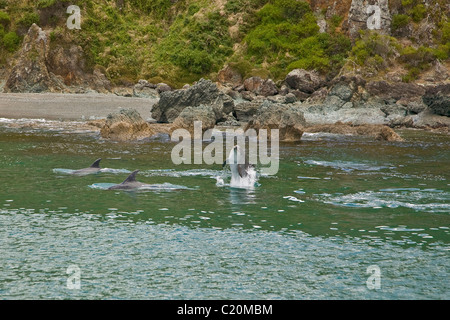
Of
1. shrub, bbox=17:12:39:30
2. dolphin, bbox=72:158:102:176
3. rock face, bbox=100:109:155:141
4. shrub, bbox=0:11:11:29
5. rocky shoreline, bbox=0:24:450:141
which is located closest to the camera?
dolphin, bbox=72:158:102:176

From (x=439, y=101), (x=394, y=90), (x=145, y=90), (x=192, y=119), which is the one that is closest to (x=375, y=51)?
(x=394, y=90)

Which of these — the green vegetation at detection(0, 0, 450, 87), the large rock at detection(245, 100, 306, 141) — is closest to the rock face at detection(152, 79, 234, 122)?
the large rock at detection(245, 100, 306, 141)

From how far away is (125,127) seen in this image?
26.5 meters

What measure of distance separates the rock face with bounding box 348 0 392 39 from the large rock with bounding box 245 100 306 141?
3680 centimetres

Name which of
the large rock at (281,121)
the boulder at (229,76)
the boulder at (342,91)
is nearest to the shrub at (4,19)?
the boulder at (229,76)

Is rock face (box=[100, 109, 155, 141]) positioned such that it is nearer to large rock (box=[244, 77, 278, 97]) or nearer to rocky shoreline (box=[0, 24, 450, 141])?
rocky shoreline (box=[0, 24, 450, 141])

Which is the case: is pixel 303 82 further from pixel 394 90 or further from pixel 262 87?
pixel 394 90

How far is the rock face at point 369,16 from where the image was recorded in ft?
200

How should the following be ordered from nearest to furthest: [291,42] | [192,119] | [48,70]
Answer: [192,119]
[48,70]
[291,42]

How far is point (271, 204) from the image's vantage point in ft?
43.0

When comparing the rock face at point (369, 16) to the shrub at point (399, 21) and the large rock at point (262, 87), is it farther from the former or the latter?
the large rock at point (262, 87)

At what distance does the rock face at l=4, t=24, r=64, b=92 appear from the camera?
57906 mm

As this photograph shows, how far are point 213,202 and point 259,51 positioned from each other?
54827mm

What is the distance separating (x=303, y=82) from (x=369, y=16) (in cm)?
1716
